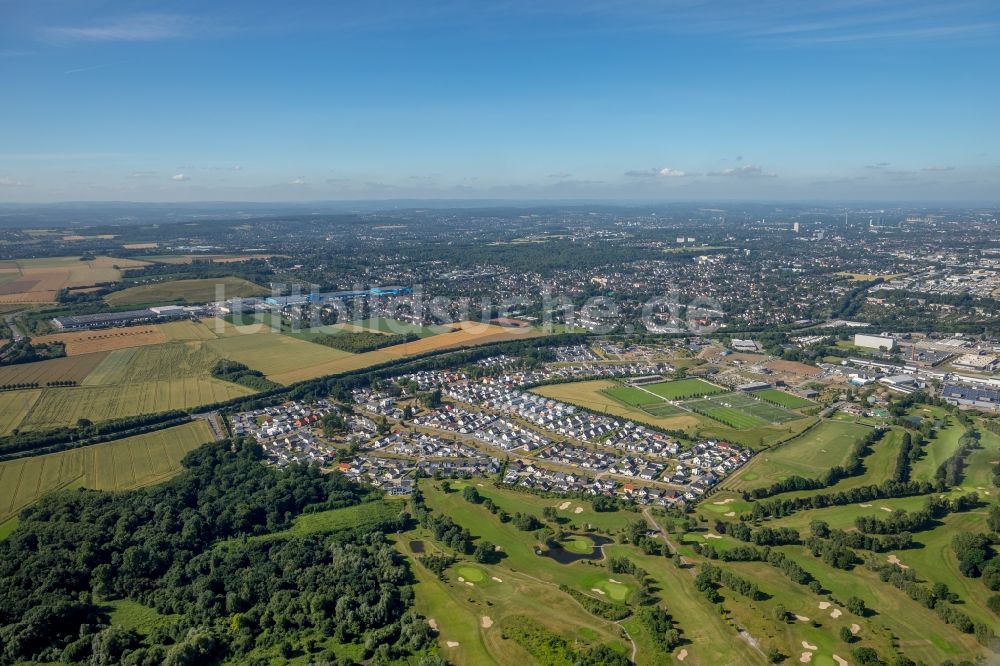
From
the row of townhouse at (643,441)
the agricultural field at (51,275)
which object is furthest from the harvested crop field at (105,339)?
the row of townhouse at (643,441)

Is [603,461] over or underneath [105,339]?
underneath

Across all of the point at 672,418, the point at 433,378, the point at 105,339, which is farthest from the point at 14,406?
the point at 672,418

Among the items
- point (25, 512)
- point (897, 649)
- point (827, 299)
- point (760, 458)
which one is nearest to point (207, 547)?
point (25, 512)

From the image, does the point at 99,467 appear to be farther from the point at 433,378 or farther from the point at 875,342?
the point at 875,342

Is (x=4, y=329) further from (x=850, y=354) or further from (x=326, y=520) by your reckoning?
(x=850, y=354)

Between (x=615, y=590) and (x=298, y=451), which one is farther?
(x=298, y=451)

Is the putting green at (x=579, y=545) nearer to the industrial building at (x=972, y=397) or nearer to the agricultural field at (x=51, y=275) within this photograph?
the industrial building at (x=972, y=397)

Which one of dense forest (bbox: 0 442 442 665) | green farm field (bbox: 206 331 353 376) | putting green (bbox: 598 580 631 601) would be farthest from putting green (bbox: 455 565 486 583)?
green farm field (bbox: 206 331 353 376)
